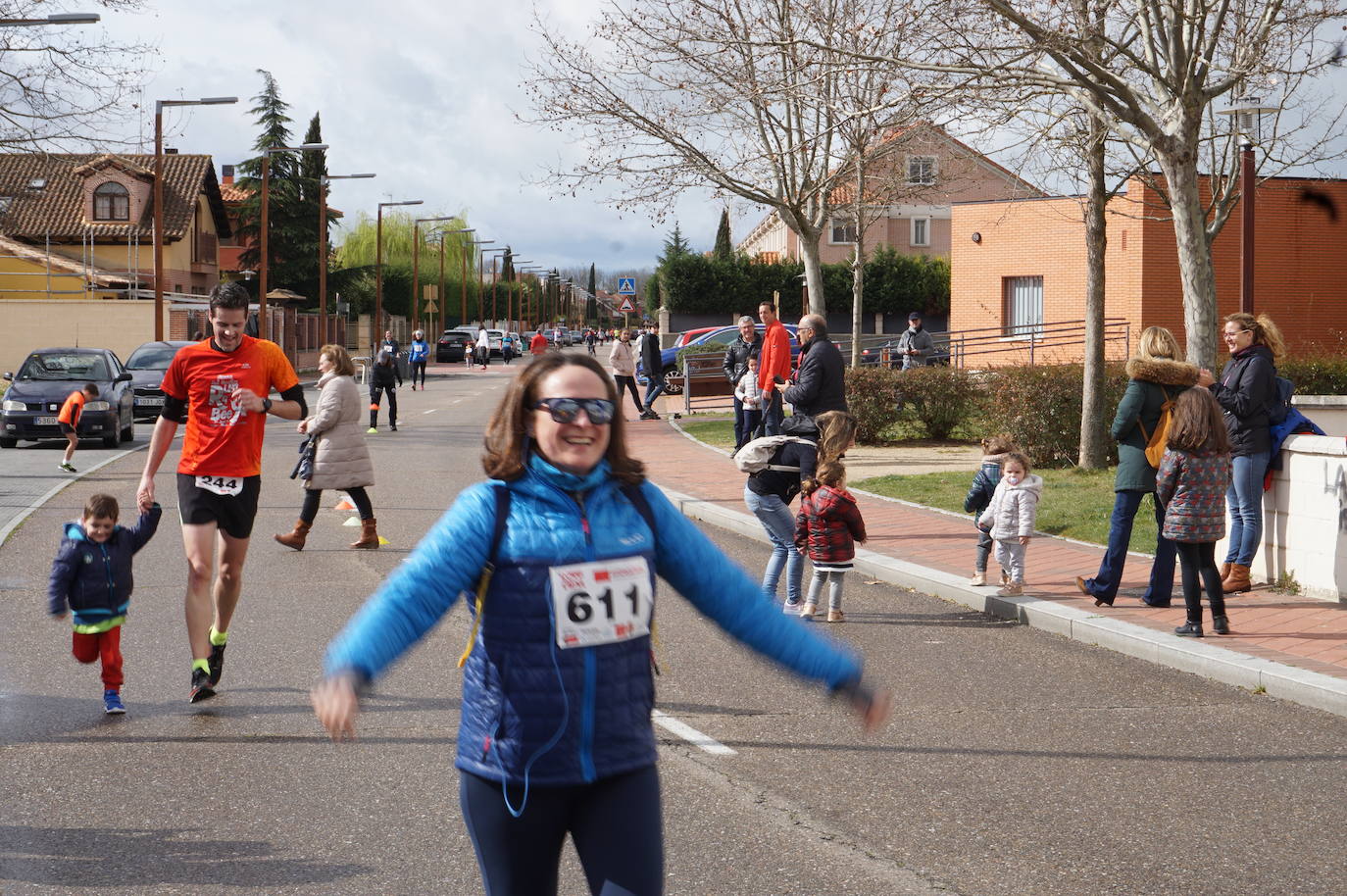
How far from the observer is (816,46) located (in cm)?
1208

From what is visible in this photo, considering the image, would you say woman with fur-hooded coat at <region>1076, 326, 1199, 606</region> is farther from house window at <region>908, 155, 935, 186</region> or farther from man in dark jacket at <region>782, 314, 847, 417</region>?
house window at <region>908, 155, 935, 186</region>

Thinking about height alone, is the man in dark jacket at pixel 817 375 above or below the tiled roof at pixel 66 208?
below

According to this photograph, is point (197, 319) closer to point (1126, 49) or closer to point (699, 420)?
point (699, 420)

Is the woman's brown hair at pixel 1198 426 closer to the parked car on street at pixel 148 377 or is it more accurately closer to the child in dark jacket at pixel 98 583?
the child in dark jacket at pixel 98 583

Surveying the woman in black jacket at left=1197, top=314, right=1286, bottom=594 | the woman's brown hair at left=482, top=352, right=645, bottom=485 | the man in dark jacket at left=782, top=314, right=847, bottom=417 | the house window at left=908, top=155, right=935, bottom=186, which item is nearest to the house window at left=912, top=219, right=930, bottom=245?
the house window at left=908, top=155, right=935, bottom=186

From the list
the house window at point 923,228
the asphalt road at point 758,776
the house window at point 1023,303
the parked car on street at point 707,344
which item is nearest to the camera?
the asphalt road at point 758,776

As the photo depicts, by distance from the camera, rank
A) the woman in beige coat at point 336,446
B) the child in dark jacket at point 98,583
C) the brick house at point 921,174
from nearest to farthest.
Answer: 1. the child in dark jacket at point 98,583
2. the woman in beige coat at point 336,446
3. the brick house at point 921,174

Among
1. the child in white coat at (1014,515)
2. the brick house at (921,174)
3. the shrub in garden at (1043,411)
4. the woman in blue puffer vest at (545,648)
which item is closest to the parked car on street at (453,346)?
the brick house at (921,174)

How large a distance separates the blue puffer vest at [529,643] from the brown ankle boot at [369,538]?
9152mm

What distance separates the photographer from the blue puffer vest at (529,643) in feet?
9.50

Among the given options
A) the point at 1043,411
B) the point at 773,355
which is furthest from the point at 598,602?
the point at 1043,411

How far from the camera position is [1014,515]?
9164 mm

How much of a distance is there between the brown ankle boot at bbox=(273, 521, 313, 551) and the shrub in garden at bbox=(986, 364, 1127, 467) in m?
7.94

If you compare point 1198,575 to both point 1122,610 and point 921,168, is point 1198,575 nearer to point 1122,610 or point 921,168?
point 1122,610
